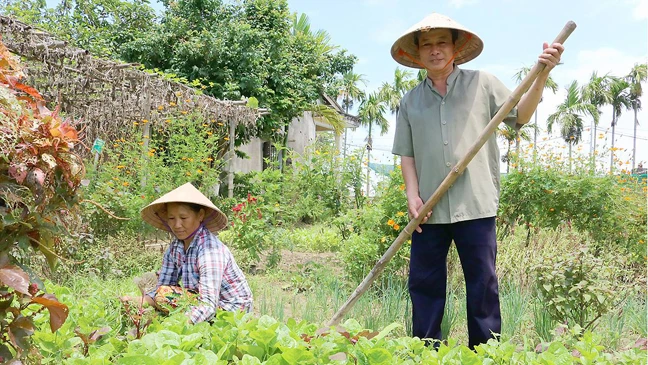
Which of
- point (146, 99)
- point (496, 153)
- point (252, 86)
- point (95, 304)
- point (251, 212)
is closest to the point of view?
point (95, 304)

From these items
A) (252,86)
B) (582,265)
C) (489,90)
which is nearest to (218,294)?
(489,90)

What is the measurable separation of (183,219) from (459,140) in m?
1.39

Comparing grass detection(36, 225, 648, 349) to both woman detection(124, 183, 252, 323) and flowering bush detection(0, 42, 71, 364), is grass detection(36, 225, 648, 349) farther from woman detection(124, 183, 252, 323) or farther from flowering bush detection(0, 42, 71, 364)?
flowering bush detection(0, 42, 71, 364)

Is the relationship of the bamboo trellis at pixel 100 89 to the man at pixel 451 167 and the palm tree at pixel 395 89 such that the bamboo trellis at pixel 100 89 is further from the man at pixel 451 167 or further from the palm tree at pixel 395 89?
the palm tree at pixel 395 89

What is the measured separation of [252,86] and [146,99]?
5.59m

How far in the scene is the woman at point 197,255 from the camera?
7.97 ft

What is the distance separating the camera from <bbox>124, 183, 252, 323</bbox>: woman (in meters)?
2.43

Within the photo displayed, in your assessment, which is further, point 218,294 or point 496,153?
point 496,153

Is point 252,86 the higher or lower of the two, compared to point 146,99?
higher

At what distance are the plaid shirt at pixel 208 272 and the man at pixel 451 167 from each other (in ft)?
2.86

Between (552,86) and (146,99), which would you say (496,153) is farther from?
(552,86)

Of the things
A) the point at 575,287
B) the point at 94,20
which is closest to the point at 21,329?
the point at 575,287

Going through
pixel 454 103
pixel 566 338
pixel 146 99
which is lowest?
pixel 566 338

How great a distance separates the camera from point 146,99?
796 cm
